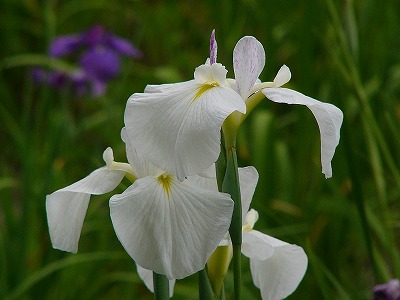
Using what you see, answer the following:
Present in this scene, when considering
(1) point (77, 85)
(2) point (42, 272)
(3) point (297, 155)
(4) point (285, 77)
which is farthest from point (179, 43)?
(4) point (285, 77)

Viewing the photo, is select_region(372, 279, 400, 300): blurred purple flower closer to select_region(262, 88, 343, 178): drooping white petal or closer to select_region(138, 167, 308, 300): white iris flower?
select_region(138, 167, 308, 300): white iris flower

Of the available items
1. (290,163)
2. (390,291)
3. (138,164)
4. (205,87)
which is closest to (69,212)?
(138,164)

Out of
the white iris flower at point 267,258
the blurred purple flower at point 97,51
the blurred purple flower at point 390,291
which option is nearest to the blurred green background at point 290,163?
the blurred purple flower at point 97,51

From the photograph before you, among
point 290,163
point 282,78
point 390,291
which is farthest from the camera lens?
point 290,163

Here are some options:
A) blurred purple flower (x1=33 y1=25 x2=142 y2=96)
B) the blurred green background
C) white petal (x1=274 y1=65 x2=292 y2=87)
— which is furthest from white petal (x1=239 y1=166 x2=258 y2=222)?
blurred purple flower (x1=33 y1=25 x2=142 y2=96)

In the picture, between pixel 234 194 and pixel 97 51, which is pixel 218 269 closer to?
pixel 234 194

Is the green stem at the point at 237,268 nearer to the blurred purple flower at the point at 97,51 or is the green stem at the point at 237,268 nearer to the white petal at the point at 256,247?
the white petal at the point at 256,247
